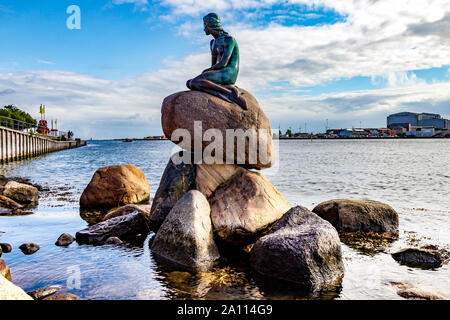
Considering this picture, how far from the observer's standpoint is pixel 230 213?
30.2 feet

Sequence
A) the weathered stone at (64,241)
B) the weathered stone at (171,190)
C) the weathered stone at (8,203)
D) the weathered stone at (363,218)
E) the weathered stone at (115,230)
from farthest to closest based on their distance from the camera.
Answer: the weathered stone at (8,203)
the weathered stone at (363,218)
the weathered stone at (171,190)
the weathered stone at (115,230)
the weathered stone at (64,241)

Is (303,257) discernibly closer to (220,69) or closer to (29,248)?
(220,69)

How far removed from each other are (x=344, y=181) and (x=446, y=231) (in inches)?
576

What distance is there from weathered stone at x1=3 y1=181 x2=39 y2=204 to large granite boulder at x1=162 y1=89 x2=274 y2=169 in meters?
8.92

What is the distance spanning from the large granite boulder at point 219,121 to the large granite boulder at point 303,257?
2868 millimetres

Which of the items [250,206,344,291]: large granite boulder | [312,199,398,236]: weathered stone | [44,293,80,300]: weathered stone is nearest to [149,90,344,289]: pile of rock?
[250,206,344,291]: large granite boulder

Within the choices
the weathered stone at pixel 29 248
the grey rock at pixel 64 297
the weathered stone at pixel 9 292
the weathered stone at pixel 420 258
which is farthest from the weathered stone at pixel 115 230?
the weathered stone at pixel 420 258

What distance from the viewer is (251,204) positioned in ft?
31.1

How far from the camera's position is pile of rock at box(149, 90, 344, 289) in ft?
24.3

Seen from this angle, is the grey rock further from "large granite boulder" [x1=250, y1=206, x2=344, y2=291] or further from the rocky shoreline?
"large granite boulder" [x1=250, y1=206, x2=344, y2=291]

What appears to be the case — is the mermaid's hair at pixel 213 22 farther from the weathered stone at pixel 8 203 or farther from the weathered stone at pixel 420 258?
the weathered stone at pixel 8 203

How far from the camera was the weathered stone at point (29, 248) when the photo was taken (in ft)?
29.1

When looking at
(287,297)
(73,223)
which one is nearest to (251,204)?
(287,297)
